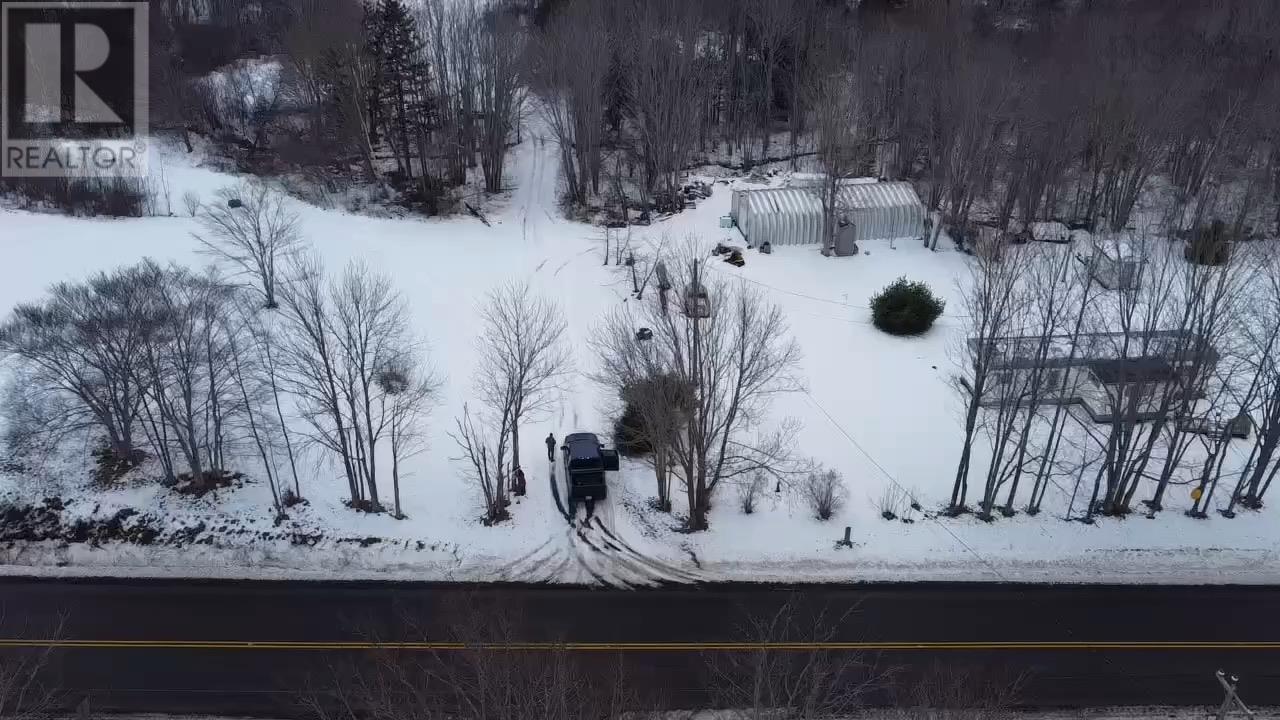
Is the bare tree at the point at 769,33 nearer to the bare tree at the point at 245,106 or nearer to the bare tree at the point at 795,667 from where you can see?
the bare tree at the point at 245,106

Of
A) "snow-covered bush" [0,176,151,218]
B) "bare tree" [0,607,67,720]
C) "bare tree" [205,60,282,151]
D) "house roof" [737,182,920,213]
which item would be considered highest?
"bare tree" [205,60,282,151]

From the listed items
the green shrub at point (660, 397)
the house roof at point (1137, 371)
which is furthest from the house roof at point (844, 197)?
the green shrub at point (660, 397)

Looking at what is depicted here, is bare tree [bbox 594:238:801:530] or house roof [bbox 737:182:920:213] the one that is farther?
house roof [bbox 737:182:920:213]

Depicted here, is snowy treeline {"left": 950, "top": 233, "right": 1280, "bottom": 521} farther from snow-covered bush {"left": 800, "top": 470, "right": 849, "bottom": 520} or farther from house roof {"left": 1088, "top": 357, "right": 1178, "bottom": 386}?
snow-covered bush {"left": 800, "top": 470, "right": 849, "bottom": 520}

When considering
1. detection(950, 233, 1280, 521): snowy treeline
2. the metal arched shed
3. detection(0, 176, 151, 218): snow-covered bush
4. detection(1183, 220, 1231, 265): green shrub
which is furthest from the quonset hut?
detection(0, 176, 151, 218): snow-covered bush

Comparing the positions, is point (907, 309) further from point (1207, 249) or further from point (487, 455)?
point (487, 455)

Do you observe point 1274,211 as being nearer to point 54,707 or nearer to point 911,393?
point 911,393

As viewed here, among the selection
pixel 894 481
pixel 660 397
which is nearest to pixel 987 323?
pixel 894 481
